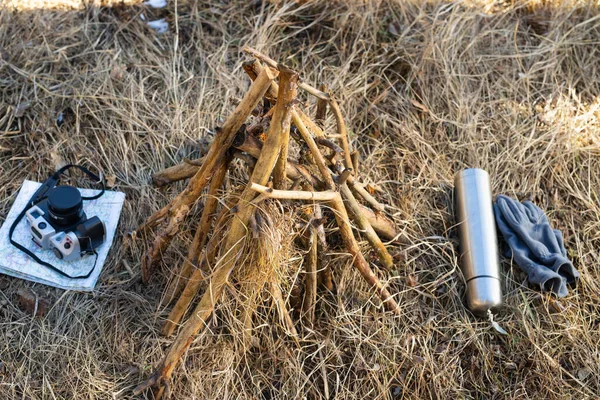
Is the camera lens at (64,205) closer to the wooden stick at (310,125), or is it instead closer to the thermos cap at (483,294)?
the wooden stick at (310,125)

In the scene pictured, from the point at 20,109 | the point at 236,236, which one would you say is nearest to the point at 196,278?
the point at 236,236

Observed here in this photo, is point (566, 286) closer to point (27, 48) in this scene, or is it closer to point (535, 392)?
point (535, 392)

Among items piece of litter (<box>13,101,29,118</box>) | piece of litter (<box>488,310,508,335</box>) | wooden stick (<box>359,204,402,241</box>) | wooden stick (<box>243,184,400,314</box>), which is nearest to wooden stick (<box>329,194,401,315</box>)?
wooden stick (<box>243,184,400,314</box>)

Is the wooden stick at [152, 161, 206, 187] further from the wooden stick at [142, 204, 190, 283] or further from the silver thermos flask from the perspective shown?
the silver thermos flask

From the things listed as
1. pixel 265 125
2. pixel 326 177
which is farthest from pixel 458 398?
pixel 265 125

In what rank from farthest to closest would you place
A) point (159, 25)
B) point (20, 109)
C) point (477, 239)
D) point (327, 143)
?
point (159, 25) < point (20, 109) < point (477, 239) < point (327, 143)

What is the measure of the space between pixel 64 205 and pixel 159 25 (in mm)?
1511

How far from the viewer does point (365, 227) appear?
114 inches

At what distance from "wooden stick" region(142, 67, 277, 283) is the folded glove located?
1.62 meters

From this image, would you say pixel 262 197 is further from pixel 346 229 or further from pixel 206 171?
pixel 346 229

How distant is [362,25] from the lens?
392 centimetres

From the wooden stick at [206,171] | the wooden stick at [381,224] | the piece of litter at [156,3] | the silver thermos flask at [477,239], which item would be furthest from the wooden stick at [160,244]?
the piece of litter at [156,3]

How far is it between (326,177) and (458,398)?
1.23m

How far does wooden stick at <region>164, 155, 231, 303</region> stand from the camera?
2.61 m
